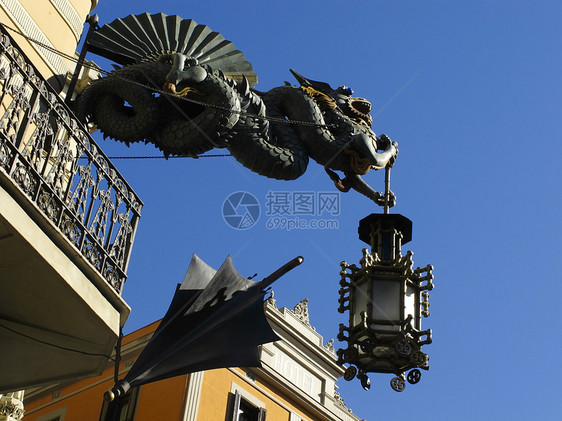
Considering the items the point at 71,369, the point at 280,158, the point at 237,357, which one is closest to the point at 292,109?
the point at 280,158

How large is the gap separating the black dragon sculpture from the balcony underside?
1.34m

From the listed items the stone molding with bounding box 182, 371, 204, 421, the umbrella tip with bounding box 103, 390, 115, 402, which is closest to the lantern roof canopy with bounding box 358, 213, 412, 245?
the umbrella tip with bounding box 103, 390, 115, 402

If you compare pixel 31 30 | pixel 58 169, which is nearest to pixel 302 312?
pixel 31 30

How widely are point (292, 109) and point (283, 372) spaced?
659 inches

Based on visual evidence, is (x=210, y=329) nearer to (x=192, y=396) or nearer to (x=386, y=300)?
(x=386, y=300)

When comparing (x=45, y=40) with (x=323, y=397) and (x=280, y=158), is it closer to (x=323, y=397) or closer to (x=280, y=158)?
(x=280, y=158)

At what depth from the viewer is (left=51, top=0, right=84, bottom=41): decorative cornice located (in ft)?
26.0

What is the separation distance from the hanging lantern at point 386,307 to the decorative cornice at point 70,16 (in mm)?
3215

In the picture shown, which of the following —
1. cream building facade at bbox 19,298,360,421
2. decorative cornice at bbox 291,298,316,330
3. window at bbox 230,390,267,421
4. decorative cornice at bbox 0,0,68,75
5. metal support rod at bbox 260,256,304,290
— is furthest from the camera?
decorative cornice at bbox 291,298,316,330

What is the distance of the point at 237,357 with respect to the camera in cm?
627

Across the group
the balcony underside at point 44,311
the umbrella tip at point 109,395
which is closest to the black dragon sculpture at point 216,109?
the balcony underside at point 44,311

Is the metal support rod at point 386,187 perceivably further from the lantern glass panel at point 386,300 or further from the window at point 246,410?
the window at point 246,410

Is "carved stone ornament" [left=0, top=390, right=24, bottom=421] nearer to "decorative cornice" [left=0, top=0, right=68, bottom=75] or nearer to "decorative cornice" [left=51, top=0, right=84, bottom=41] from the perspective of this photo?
"decorative cornice" [left=0, top=0, right=68, bottom=75]

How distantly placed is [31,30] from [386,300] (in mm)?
3600
